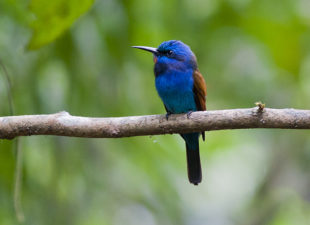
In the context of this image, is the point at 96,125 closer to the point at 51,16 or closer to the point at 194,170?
the point at 51,16

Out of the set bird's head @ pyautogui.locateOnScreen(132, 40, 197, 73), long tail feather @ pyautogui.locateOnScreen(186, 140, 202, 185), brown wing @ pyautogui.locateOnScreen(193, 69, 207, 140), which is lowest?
long tail feather @ pyautogui.locateOnScreen(186, 140, 202, 185)

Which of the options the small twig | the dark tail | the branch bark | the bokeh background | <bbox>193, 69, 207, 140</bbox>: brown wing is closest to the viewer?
the small twig

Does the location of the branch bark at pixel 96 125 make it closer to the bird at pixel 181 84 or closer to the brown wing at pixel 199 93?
the bird at pixel 181 84

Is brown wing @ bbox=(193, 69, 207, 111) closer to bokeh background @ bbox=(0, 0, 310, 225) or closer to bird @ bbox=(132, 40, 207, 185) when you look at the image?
bird @ bbox=(132, 40, 207, 185)

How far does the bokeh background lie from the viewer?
401 cm

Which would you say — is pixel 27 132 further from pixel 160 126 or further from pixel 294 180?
pixel 294 180

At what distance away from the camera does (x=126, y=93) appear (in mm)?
4363

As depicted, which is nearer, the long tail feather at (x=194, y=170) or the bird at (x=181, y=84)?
the bird at (x=181, y=84)

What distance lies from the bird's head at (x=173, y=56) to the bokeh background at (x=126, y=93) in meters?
0.25

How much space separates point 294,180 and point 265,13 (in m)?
1.97

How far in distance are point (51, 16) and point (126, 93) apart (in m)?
1.63

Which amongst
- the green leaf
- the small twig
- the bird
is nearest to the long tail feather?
the bird

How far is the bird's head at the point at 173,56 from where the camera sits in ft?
14.0

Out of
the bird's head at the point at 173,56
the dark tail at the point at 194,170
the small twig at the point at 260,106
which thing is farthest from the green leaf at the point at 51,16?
the dark tail at the point at 194,170
